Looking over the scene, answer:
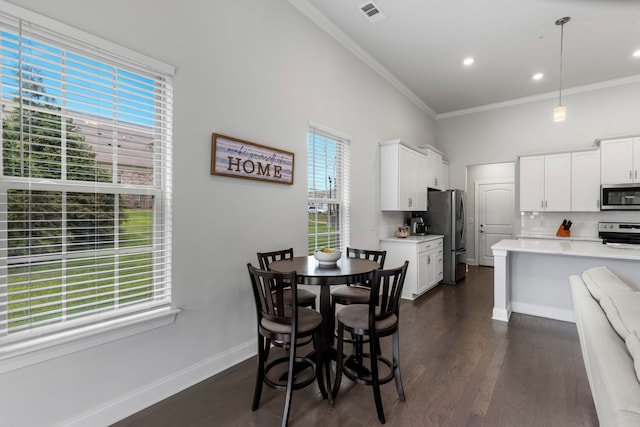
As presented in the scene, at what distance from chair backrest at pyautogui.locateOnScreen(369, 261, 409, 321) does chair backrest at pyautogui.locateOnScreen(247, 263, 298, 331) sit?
50cm

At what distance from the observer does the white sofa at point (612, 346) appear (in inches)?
35.5

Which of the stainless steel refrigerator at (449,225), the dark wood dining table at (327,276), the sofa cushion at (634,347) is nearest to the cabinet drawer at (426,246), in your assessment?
the stainless steel refrigerator at (449,225)

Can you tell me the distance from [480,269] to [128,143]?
23.4 feet

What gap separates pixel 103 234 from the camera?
191 centimetres

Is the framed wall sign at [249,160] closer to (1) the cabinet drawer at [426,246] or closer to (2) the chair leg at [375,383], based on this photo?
(2) the chair leg at [375,383]

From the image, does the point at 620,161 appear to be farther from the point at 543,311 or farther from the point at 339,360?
the point at 339,360

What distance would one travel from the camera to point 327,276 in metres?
2.04

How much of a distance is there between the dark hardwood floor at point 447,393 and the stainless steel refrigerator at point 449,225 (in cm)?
219

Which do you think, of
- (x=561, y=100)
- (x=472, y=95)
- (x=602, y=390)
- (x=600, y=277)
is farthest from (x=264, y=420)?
(x=561, y=100)

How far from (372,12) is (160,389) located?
404cm

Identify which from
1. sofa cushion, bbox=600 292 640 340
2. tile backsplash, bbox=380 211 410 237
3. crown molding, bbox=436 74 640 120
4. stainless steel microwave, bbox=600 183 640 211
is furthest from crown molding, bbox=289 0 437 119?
sofa cushion, bbox=600 292 640 340

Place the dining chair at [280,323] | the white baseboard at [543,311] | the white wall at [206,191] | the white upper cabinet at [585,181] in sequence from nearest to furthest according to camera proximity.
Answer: the white wall at [206,191] → the dining chair at [280,323] → the white baseboard at [543,311] → the white upper cabinet at [585,181]

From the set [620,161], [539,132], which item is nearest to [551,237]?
[620,161]

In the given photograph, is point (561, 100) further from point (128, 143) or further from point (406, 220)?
point (128, 143)
